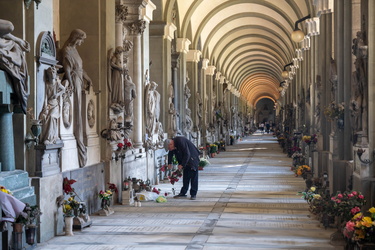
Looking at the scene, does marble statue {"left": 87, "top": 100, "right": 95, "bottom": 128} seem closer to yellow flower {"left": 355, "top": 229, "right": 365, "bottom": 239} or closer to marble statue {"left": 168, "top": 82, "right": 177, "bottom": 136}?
yellow flower {"left": 355, "top": 229, "right": 365, "bottom": 239}

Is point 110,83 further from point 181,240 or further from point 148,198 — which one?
point 181,240

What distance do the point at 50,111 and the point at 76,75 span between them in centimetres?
192

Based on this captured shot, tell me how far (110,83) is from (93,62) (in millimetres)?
594

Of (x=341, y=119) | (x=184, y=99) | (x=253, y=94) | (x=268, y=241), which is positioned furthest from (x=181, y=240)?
(x=253, y=94)

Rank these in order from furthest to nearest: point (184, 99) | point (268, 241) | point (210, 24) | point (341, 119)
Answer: point (210, 24)
point (184, 99)
point (341, 119)
point (268, 241)

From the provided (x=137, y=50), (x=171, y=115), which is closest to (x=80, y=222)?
(x=137, y=50)

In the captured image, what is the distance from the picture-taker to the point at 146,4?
652 inches

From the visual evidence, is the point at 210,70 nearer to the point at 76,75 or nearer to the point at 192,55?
the point at 192,55

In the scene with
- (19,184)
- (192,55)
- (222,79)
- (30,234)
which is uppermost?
(192,55)

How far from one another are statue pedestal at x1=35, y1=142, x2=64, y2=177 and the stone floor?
3.21 ft

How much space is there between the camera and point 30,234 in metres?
8.04

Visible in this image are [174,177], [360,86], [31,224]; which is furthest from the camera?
[174,177]

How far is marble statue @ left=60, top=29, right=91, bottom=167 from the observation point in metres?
11.1

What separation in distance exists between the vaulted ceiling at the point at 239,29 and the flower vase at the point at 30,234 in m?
14.4
